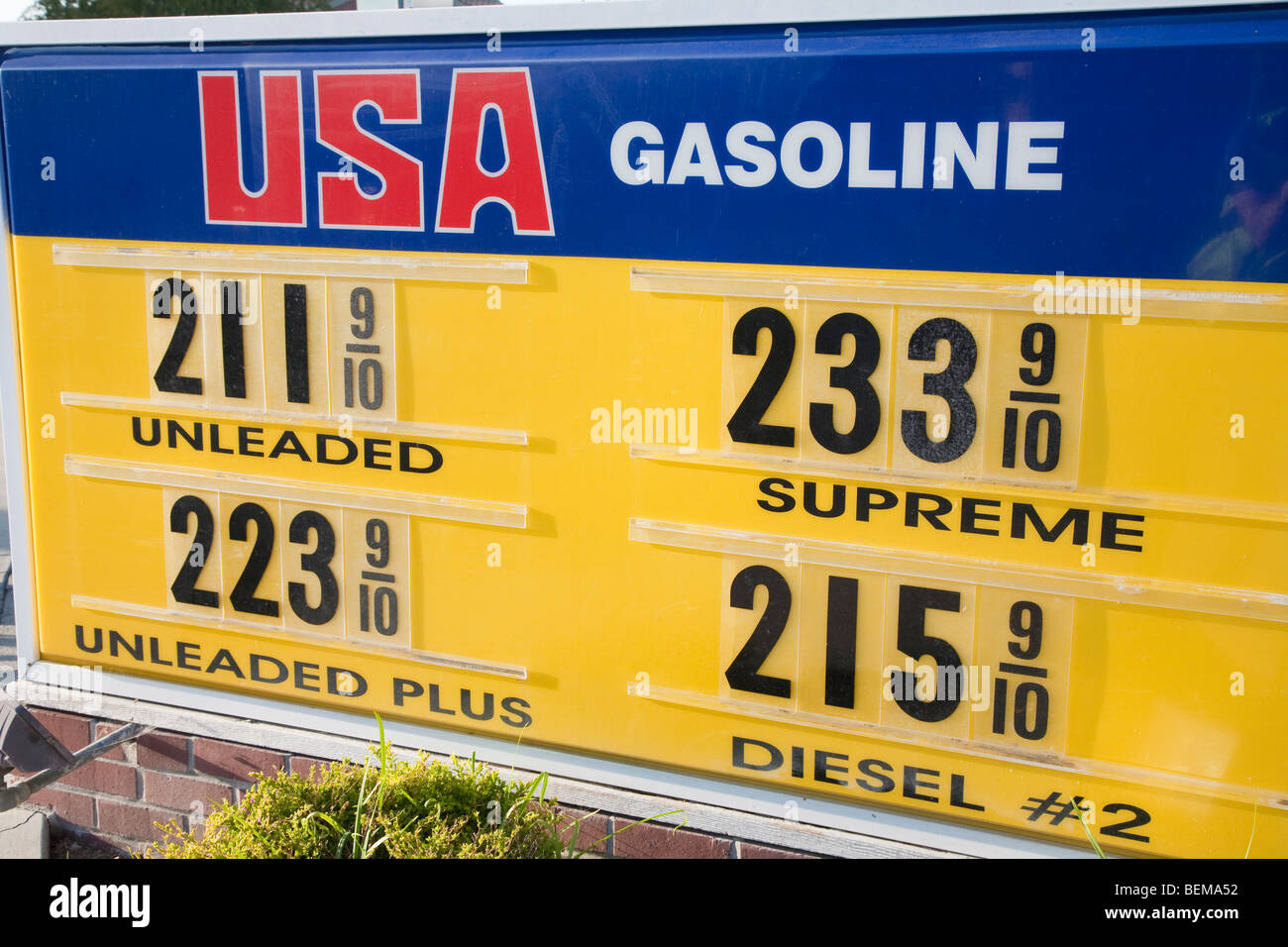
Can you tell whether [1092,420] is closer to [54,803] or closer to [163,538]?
[163,538]

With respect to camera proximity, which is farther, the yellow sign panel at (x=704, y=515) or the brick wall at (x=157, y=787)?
the brick wall at (x=157, y=787)

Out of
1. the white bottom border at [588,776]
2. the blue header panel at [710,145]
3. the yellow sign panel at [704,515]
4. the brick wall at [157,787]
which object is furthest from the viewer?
the brick wall at [157,787]

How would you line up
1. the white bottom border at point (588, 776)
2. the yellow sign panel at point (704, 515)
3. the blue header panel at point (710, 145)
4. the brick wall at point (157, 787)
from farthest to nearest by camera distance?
the brick wall at point (157, 787) < the white bottom border at point (588, 776) < the yellow sign panel at point (704, 515) < the blue header panel at point (710, 145)

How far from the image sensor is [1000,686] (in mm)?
2871

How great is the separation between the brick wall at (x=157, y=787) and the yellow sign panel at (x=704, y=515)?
0.29m

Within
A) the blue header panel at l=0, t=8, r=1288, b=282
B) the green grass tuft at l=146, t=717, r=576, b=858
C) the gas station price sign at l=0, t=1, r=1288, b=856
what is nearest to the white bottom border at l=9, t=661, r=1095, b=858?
the gas station price sign at l=0, t=1, r=1288, b=856

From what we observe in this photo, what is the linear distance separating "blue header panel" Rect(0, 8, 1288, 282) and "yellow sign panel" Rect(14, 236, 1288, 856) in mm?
103

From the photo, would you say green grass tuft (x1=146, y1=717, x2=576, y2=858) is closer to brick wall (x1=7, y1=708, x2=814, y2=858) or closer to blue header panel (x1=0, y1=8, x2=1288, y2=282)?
brick wall (x1=7, y1=708, x2=814, y2=858)

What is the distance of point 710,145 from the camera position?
291 cm

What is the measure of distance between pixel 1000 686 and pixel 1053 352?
85cm

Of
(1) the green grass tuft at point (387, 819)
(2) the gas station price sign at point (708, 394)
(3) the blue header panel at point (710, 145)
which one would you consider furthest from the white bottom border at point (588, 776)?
(3) the blue header panel at point (710, 145)

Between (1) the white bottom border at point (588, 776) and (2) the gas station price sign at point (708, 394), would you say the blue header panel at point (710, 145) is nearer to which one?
(2) the gas station price sign at point (708, 394)

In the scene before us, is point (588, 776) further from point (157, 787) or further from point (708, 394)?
point (157, 787)

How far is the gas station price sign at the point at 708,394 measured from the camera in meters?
2.62
